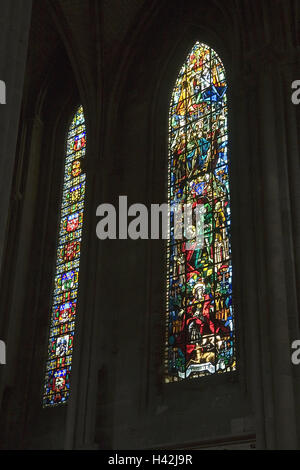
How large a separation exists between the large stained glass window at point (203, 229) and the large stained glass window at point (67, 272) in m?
2.24

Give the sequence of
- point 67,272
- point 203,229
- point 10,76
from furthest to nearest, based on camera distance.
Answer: point 67,272 → point 203,229 → point 10,76

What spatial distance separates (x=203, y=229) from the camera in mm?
12719

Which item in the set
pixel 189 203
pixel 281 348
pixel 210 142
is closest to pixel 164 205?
pixel 189 203

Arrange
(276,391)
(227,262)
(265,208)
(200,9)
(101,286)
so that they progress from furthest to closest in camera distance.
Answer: (200,9) → (101,286) → (227,262) → (265,208) → (276,391)

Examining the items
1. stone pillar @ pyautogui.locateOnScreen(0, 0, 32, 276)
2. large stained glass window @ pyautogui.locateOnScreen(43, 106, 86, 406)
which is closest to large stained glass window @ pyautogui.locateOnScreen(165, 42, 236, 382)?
large stained glass window @ pyautogui.locateOnScreen(43, 106, 86, 406)

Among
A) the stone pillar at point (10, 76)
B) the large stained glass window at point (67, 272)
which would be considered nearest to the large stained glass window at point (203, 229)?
the large stained glass window at point (67, 272)

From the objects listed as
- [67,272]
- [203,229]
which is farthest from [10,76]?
[67,272]

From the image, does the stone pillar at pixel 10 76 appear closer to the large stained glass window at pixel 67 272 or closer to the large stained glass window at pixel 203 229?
the large stained glass window at pixel 203 229

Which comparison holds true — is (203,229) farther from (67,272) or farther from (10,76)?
(10,76)

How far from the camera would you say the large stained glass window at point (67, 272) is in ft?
44.5

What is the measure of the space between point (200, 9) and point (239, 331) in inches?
263

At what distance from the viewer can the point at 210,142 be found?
13.5 m

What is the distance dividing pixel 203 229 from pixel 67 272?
3.16 metres

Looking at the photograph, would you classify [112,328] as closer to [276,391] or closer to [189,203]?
[189,203]
